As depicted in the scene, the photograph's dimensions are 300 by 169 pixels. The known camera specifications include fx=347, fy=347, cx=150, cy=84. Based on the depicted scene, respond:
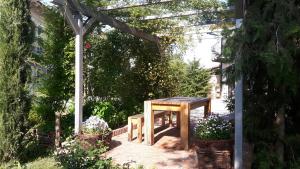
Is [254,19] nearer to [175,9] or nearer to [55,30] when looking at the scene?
[175,9]

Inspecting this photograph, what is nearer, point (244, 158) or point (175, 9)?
point (244, 158)

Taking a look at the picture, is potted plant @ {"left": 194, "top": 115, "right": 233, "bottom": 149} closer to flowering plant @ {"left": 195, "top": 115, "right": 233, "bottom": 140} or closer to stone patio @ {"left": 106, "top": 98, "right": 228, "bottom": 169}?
flowering plant @ {"left": 195, "top": 115, "right": 233, "bottom": 140}

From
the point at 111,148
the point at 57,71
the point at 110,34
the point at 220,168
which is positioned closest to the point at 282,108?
the point at 220,168

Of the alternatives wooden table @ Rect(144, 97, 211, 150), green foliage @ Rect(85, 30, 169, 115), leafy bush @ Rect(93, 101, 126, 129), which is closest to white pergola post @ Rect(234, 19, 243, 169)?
wooden table @ Rect(144, 97, 211, 150)

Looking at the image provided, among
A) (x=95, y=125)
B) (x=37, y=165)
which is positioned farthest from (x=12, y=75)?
(x=95, y=125)

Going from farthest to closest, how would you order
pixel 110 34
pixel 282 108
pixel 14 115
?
pixel 110 34 → pixel 14 115 → pixel 282 108

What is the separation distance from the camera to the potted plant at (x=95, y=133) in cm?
630

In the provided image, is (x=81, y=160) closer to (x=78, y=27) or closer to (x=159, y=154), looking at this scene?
(x=159, y=154)

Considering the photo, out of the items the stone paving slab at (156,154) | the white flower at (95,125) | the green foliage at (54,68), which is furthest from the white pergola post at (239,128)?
the green foliage at (54,68)

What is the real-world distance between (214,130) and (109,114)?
3998mm

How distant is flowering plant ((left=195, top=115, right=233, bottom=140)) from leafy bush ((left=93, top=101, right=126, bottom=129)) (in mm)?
3503

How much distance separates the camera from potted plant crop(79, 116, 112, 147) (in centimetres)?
630

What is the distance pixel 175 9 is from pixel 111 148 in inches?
150

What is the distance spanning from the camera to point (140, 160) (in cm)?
589
